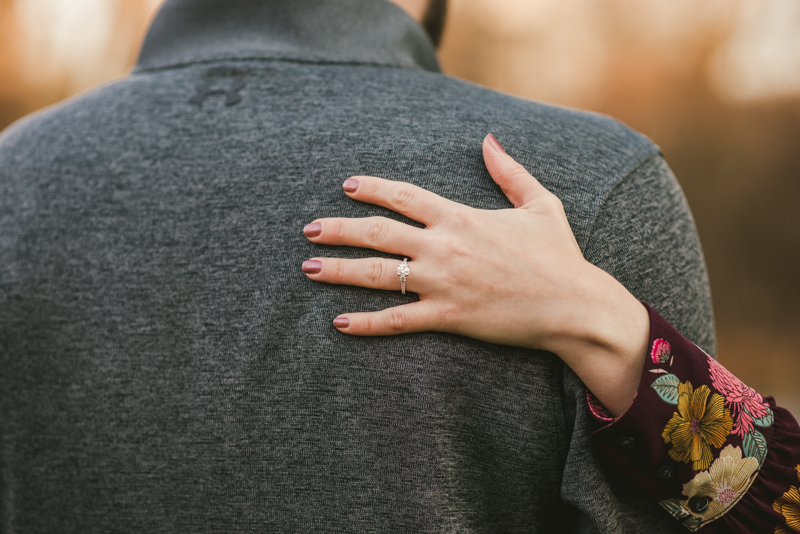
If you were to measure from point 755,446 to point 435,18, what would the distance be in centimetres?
109

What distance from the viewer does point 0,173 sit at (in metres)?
0.91

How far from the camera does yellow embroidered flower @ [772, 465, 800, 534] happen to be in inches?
27.4

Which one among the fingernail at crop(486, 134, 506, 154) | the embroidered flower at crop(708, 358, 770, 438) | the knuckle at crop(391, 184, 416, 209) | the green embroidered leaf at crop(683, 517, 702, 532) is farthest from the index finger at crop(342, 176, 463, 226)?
the green embroidered leaf at crop(683, 517, 702, 532)

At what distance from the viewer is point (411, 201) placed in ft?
2.35

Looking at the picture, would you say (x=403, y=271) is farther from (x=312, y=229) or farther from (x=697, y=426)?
(x=697, y=426)

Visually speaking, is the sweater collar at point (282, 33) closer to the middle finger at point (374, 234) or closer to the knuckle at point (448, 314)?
the middle finger at point (374, 234)

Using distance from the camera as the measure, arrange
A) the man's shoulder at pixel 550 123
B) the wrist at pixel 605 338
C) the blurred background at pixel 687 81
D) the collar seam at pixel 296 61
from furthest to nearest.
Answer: the blurred background at pixel 687 81, the collar seam at pixel 296 61, the man's shoulder at pixel 550 123, the wrist at pixel 605 338

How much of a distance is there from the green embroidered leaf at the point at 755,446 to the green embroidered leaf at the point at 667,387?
121mm

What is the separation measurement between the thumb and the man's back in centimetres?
2

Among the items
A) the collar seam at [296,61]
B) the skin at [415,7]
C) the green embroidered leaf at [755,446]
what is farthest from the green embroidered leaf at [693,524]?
the skin at [415,7]

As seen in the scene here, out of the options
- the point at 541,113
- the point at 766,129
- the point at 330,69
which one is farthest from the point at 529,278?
the point at 766,129

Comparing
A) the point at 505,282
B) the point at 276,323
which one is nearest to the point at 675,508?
the point at 505,282

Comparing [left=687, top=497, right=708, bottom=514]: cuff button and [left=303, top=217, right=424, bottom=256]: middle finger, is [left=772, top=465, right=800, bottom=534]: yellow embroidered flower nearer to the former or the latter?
[left=687, top=497, right=708, bottom=514]: cuff button

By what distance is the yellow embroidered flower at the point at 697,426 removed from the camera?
68cm
